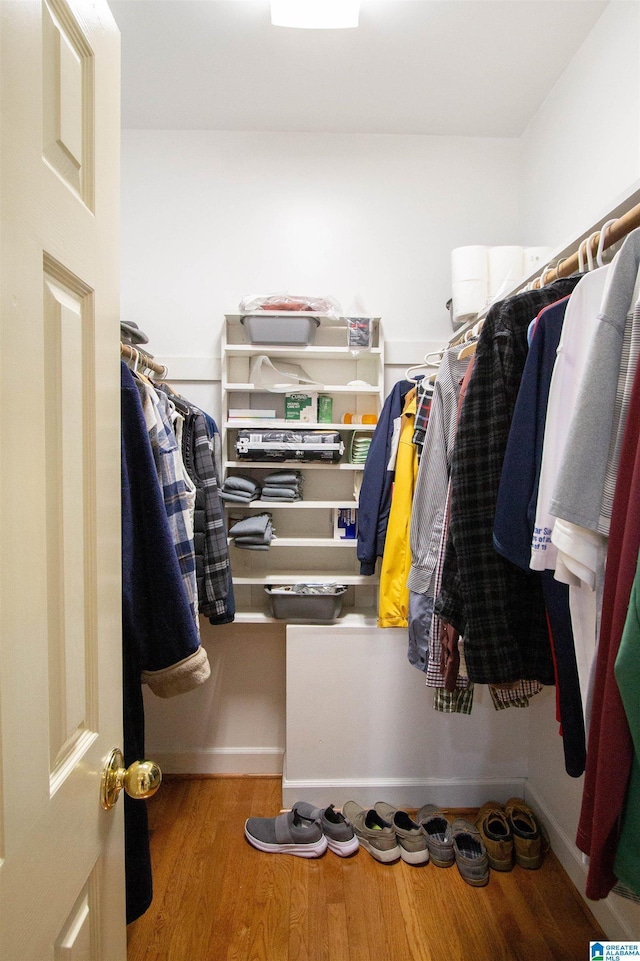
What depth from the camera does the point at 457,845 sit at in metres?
1.79

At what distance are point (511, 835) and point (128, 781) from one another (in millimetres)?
1719

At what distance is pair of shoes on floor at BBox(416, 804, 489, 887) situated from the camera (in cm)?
168

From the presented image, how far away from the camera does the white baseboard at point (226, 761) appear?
2.25 m

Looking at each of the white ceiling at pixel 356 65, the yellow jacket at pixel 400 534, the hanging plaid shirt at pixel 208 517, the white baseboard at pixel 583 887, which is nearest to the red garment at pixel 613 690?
the white baseboard at pixel 583 887

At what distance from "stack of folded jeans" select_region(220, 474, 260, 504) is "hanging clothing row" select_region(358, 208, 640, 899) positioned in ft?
2.76

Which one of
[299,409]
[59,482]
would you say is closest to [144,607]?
[59,482]

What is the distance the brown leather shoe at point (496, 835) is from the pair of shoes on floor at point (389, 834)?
224 millimetres

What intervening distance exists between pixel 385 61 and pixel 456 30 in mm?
258

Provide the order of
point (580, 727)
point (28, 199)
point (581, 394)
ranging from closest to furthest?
point (28, 199) < point (581, 394) < point (580, 727)

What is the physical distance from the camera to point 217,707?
2275 millimetres

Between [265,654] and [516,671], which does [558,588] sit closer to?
[516,671]

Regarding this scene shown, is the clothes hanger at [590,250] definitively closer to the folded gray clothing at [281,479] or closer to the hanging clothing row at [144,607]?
the hanging clothing row at [144,607]


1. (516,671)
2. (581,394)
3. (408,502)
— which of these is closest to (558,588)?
(516,671)

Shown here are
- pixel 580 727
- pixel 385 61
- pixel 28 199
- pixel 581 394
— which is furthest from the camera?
pixel 385 61
